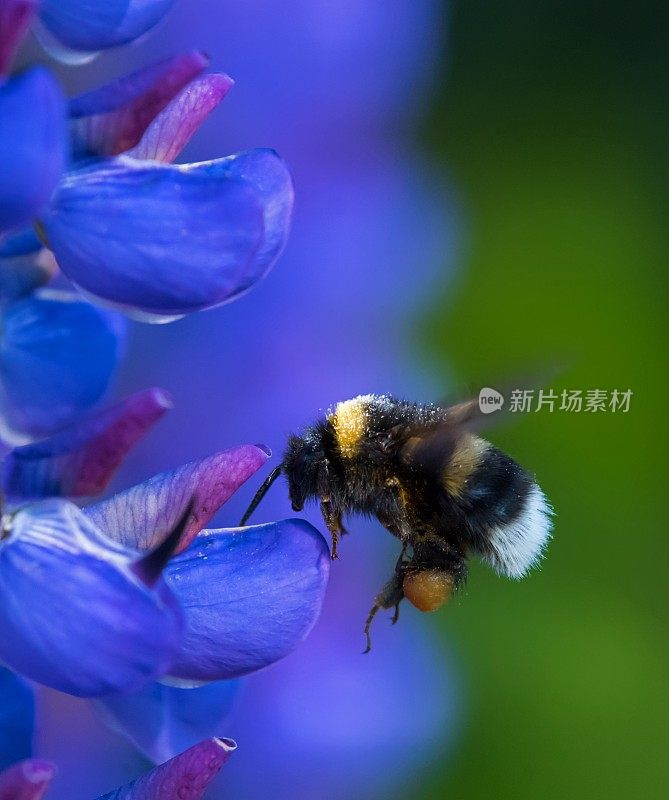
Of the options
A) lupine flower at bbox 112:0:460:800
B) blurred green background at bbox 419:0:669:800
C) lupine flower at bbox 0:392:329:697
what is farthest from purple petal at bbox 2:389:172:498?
blurred green background at bbox 419:0:669:800

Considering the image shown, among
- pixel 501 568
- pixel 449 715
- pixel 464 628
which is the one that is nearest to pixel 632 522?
pixel 464 628

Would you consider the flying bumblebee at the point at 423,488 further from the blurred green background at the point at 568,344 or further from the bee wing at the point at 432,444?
the blurred green background at the point at 568,344

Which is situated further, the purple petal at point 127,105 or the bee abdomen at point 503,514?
the bee abdomen at point 503,514

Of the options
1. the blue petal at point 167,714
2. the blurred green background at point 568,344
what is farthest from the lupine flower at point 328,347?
the blue petal at point 167,714

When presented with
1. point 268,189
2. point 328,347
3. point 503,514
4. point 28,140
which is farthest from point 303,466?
point 328,347

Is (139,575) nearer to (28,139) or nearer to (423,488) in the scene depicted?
(28,139)

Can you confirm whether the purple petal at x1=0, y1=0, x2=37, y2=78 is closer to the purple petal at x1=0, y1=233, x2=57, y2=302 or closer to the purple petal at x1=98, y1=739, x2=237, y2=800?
the purple petal at x1=0, y1=233, x2=57, y2=302
